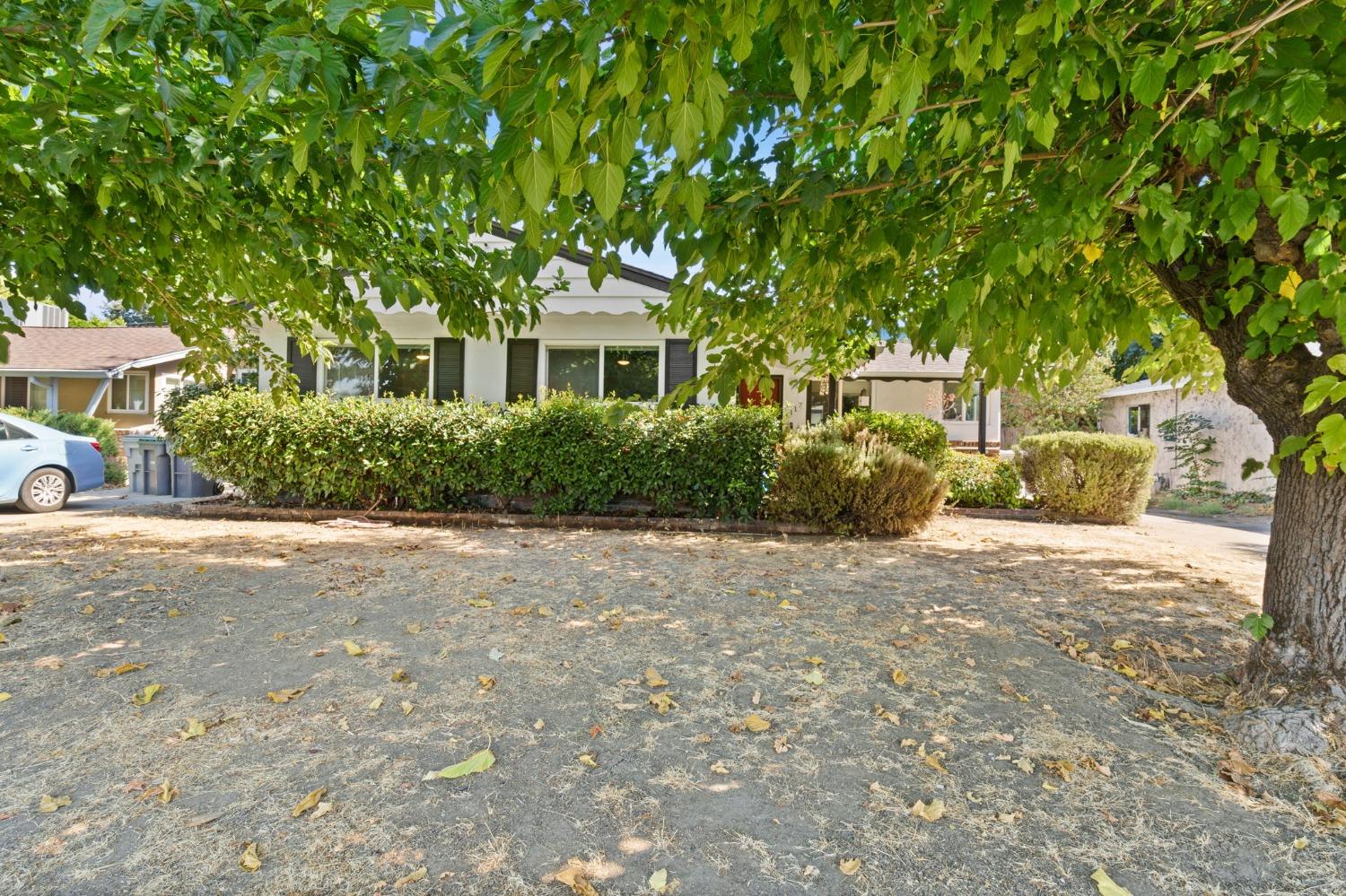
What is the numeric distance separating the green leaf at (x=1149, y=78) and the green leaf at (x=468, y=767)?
10.5 ft

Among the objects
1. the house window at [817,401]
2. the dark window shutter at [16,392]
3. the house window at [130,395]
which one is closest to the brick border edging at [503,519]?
the house window at [817,401]

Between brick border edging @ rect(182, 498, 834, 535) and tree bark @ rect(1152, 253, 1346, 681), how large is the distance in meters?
4.60

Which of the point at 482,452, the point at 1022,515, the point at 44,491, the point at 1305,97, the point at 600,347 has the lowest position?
the point at 1022,515

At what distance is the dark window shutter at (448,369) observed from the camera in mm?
10781

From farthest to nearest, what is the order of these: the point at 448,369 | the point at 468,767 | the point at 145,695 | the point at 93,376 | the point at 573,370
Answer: the point at 93,376, the point at 573,370, the point at 448,369, the point at 145,695, the point at 468,767

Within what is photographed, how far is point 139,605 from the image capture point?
14.4 feet

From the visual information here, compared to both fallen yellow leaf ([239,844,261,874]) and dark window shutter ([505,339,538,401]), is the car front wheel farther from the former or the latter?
fallen yellow leaf ([239,844,261,874])

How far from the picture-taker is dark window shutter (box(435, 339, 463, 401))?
1078 cm

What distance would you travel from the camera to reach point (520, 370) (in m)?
10.9

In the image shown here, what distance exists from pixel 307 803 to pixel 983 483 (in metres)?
10.1

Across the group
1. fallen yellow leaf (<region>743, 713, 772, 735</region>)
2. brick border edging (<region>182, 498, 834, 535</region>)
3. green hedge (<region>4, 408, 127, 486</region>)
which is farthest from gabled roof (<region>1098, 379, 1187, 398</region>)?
green hedge (<region>4, 408, 127, 486</region>)

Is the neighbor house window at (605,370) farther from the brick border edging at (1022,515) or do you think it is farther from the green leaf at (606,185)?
the green leaf at (606,185)

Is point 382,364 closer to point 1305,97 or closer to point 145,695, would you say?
point 145,695

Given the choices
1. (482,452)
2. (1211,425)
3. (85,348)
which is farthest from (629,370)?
(85,348)
